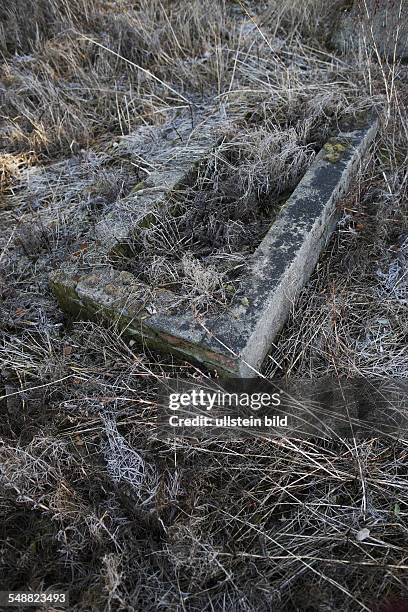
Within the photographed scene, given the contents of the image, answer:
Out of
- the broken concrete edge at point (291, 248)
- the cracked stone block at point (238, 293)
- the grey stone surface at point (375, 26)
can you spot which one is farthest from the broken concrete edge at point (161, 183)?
the grey stone surface at point (375, 26)

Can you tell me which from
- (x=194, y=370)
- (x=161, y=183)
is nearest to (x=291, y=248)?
(x=194, y=370)

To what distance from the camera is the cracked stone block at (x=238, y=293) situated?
200 centimetres

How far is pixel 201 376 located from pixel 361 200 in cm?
153

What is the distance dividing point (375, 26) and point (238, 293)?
274 centimetres

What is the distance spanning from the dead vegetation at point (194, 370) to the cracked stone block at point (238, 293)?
11 centimetres

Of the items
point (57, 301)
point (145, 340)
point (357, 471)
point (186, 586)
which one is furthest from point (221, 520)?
point (57, 301)

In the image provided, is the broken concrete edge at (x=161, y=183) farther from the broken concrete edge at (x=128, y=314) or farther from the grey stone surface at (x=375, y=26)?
the grey stone surface at (x=375, y=26)

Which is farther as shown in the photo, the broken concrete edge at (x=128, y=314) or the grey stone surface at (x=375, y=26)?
the grey stone surface at (x=375, y=26)

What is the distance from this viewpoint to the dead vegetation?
1.70 m

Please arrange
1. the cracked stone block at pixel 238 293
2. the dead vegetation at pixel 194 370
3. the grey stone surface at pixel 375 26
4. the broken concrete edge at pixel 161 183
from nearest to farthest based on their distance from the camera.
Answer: the dead vegetation at pixel 194 370
the cracked stone block at pixel 238 293
the broken concrete edge at pixel 161 183
the grey stone surface at pixel 375 26

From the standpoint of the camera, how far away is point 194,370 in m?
2.10

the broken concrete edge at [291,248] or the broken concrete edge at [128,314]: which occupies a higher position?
the broken concrete edge at [291,248]

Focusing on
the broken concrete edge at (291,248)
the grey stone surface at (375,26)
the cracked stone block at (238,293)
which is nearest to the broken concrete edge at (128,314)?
the cracked stone block at (238,293)

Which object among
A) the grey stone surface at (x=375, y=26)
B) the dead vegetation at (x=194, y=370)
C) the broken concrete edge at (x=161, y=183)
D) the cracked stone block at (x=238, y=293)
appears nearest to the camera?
the dead vegetation at (x=194, y=370)
